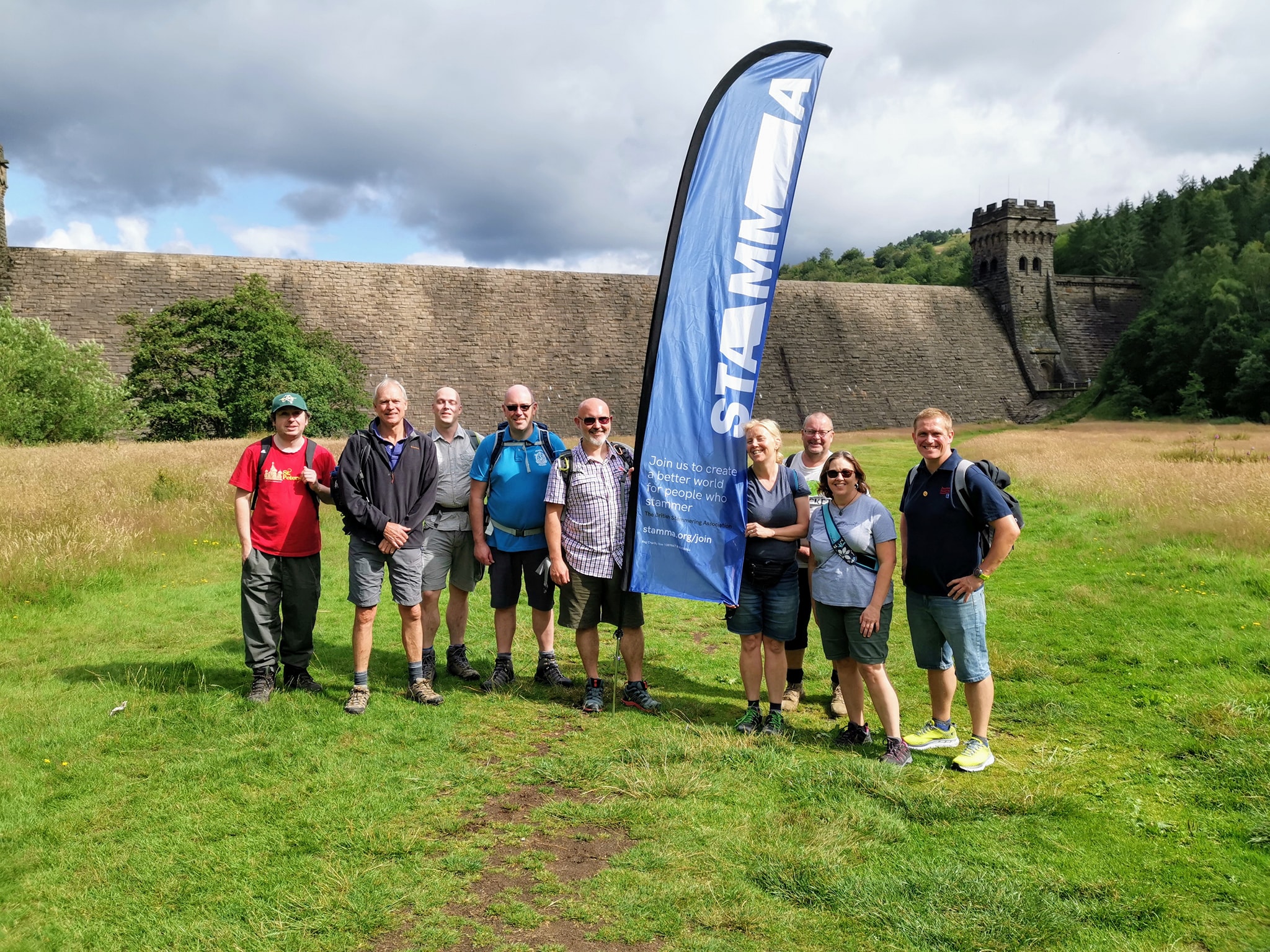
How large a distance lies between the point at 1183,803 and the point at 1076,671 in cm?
214

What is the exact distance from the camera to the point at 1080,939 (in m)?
2.93

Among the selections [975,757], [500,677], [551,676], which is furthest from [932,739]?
[500,677]

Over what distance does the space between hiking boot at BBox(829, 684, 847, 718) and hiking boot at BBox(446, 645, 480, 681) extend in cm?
241

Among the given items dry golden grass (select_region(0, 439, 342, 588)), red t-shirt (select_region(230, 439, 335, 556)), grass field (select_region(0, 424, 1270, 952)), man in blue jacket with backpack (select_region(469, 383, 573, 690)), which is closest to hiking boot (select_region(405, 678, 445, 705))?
grass field (select_region(0, 424, 1270, 952))

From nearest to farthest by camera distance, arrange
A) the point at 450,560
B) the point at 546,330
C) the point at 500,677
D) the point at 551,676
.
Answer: the point at 500,677 < the point at 551,676 < the point at 450,560 < the point at 546,330

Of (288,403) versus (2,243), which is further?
(2,243)

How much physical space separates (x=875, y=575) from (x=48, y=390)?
19662 millimetres

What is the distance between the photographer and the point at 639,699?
5453 millimetres

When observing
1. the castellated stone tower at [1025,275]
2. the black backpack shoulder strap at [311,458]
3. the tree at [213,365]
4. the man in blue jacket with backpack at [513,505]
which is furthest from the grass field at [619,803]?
the castellated stone tower at [1025,275]

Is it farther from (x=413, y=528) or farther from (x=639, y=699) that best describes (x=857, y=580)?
(x=413, y=528)

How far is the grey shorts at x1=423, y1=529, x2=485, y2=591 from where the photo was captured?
5840mm

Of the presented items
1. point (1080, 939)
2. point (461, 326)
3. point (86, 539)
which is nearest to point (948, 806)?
point (1080, 939)

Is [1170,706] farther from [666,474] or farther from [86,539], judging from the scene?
[86,539]

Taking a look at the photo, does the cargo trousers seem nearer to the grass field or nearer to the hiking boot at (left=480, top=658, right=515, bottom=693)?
the grass field
